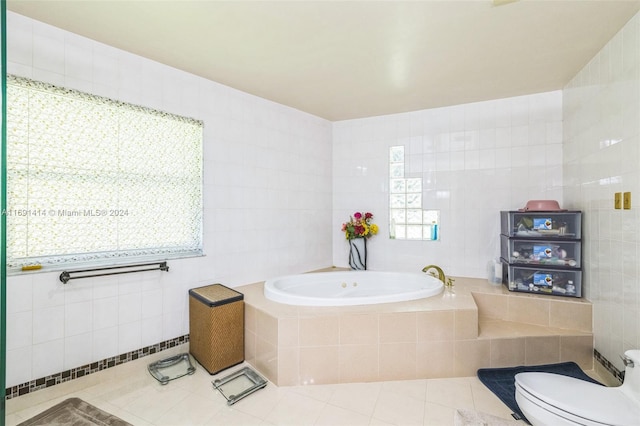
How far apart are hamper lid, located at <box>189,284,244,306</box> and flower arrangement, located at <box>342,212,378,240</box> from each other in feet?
5.53

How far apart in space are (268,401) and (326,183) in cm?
262

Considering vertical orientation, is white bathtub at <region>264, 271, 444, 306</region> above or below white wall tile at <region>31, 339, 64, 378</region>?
above

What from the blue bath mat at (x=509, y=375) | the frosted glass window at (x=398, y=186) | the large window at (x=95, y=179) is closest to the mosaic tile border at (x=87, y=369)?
the large window at (x=95, y=179)

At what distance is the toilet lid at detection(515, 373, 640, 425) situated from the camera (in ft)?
4.49

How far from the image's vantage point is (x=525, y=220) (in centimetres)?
288

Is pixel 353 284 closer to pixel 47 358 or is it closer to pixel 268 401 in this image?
pixel 268 401

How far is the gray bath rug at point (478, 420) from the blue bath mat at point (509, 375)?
0.18 m

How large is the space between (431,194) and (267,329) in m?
2.34

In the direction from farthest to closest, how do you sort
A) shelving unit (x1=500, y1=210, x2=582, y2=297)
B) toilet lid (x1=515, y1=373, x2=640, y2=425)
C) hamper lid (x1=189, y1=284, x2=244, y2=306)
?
1. shelving unit (x1=500, y1=210, x2=582, y2=297)
2. hamper lid (x1=189, y1=284, x2=244, y2=306)
3. toilet lid (x1=515, y1=373, x2=640, y2=425)

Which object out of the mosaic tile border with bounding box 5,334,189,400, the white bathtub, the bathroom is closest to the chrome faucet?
the white bathtub

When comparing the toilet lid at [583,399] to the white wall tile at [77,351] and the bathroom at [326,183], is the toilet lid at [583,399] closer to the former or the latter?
the bathroom at [326,183]

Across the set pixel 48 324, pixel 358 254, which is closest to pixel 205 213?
pixel 48 324

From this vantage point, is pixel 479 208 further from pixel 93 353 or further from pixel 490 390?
pixel 93 353

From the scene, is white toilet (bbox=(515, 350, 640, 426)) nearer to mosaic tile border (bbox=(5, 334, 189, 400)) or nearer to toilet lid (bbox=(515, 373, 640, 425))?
toilet lid (bbox=(515, 373, 640, 425))
